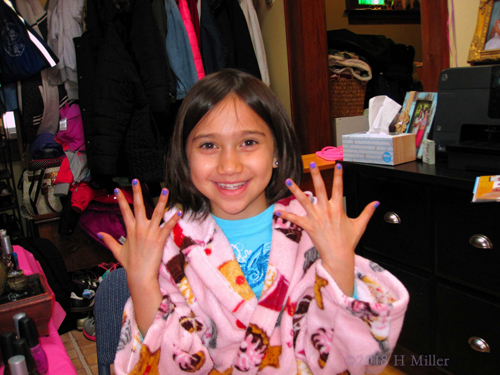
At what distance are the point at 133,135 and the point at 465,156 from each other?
1.68 metres

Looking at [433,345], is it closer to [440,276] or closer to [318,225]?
[440,276]

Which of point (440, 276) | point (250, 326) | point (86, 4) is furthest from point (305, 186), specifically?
point (86, 4)

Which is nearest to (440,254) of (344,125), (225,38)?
(344,125)

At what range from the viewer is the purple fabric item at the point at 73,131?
250cm

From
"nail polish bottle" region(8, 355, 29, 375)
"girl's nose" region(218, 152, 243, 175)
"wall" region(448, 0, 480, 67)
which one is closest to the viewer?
"nail polish bottle" region(8, 355, 29, 375)

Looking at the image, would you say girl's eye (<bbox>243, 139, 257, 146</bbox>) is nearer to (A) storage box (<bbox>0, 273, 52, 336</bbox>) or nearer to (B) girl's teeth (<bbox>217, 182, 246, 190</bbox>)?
(B) girl's teeth (<bbox>217, 182, 246, 190</bbox>)

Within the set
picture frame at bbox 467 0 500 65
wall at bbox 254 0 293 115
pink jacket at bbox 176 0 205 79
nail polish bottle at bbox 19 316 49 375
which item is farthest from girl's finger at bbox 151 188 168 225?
wall at bbox 254 0 293 115

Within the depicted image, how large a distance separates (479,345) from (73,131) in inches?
91.5

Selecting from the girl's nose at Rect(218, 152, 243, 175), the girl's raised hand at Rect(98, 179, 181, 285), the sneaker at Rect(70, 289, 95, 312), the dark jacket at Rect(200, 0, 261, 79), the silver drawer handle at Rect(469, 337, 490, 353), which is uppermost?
the dark jacket at Rect(200, 0, 261, 79)

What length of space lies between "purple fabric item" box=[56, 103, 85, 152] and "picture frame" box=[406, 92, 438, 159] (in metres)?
1.89

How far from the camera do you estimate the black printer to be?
4.12 feet

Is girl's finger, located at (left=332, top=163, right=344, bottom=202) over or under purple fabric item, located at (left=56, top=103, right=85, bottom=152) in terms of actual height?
under

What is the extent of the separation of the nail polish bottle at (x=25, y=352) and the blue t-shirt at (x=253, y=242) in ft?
1.53

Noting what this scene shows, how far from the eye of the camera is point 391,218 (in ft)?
4.84
